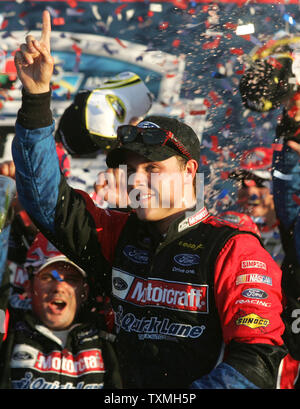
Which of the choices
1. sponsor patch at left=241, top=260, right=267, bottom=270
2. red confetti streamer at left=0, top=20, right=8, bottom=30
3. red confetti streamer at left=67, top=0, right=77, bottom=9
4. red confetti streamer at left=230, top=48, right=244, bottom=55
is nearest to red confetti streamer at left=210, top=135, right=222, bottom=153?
red confetti streamer at left=230, top=48, right=244, bottom=55

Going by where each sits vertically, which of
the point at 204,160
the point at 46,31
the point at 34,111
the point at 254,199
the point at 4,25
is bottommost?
the point at 254,199

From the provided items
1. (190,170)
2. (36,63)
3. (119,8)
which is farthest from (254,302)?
(119,8)

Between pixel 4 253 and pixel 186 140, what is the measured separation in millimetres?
1330

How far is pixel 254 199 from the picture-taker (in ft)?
13.1

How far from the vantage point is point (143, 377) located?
2.65 metres

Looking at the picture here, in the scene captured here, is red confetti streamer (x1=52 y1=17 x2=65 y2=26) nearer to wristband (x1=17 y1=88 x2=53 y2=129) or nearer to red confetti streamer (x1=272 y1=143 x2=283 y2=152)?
red confetti streamer (x1=272 y1=143 x2=283 y2=152)

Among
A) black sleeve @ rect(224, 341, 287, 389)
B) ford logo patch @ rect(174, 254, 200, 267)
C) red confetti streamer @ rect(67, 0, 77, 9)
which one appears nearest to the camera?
black sleeve @ rect(224, 341, 287, 389)

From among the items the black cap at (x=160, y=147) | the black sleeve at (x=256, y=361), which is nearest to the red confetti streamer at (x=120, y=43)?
the black cap at (x=160, y=147)

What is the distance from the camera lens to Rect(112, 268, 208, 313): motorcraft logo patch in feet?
8.37

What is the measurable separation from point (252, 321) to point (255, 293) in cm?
11

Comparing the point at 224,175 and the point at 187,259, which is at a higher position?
the point at 187,259

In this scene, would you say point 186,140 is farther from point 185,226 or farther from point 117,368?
point 117,368

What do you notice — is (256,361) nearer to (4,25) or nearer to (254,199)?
(254,199)

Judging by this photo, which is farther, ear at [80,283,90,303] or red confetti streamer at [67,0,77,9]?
red confetti streamer at [67,0,77,9]
